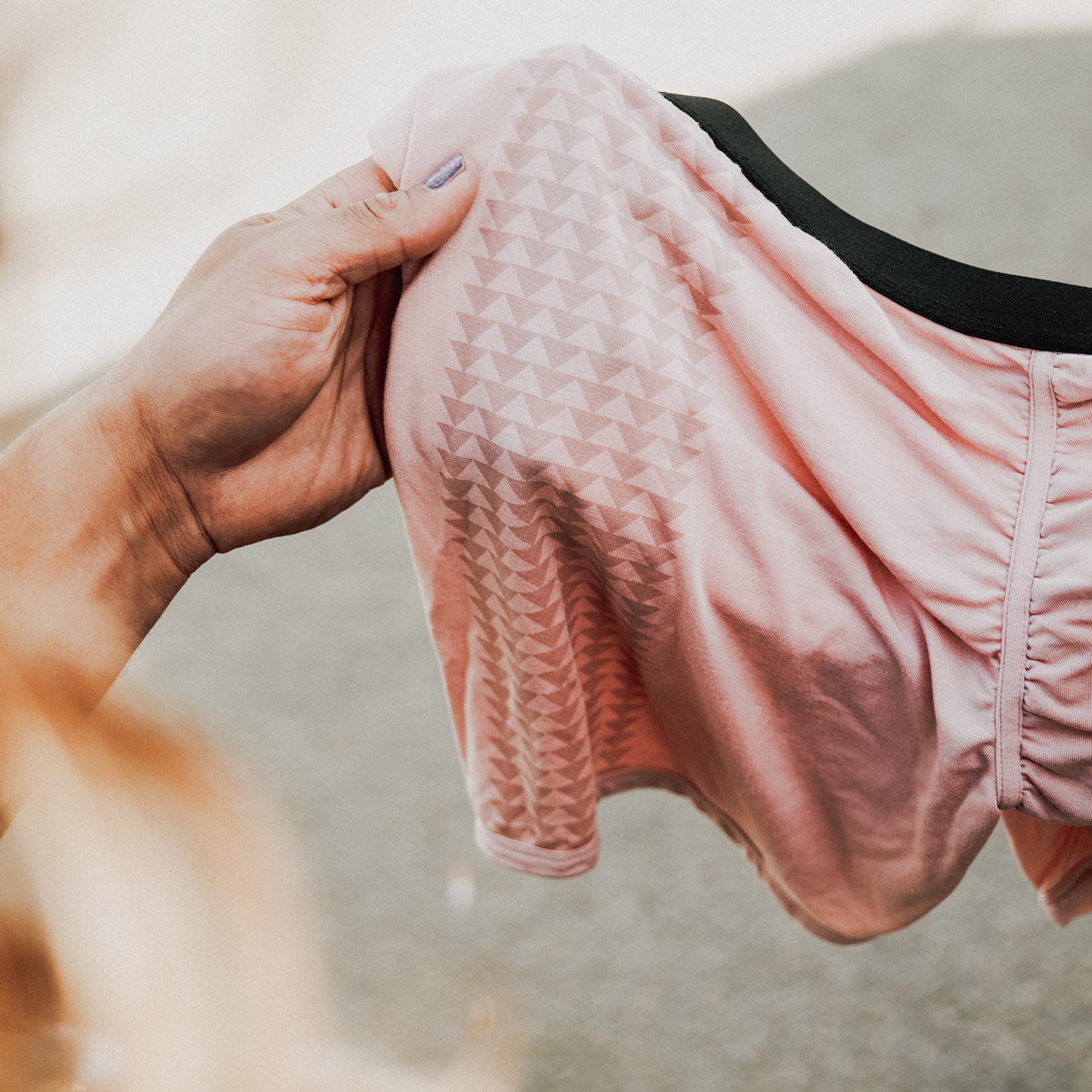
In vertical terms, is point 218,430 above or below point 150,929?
above

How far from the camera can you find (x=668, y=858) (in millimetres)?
1132

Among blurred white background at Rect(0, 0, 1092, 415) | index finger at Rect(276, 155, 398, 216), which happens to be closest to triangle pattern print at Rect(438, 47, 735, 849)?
index finger at Rect(276, 155, 398, 216)

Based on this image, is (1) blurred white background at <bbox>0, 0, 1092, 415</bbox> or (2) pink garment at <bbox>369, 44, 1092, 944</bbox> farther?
(1) blurred white background at <bbox>0, 0, 1092, 415</bbox>

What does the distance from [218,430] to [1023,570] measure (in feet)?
1.56

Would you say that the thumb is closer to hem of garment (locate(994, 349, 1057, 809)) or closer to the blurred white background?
hem of garment (locate(994, 349, 1057, 809))

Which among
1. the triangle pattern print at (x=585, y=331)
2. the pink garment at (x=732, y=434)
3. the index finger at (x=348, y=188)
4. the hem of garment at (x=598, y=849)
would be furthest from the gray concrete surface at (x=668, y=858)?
the index finger at (x=348, y=188)

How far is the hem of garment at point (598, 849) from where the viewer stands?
649 mm

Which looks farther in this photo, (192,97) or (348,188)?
(192,97)

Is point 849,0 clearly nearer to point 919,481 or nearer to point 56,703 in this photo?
point 919,481

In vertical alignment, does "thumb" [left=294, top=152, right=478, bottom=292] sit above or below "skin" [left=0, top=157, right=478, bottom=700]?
above

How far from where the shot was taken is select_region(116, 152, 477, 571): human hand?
52 centimetres

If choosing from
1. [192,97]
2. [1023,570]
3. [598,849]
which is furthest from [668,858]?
[192,97]

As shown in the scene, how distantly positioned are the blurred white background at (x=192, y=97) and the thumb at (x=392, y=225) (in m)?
1.14

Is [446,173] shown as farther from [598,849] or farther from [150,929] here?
[150,929]
